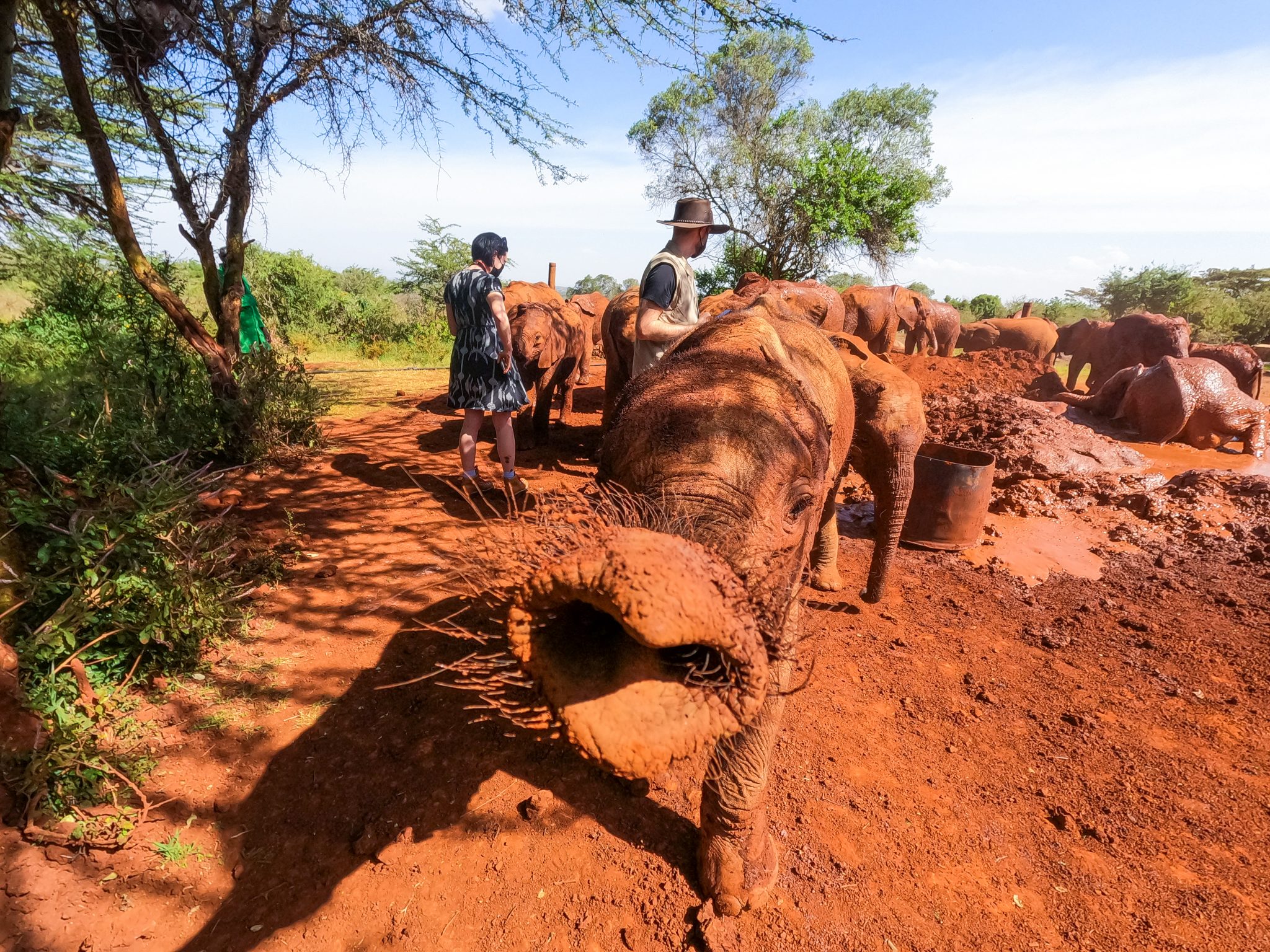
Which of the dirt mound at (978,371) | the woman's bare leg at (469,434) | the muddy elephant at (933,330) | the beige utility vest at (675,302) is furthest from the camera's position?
the muddy elephant at (933,330)

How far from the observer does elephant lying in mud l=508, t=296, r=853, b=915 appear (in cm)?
126

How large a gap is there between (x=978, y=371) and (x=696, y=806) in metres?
19.1

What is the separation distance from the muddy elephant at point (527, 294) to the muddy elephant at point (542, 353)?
1.08 m

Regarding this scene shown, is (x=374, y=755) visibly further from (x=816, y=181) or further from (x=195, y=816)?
(x=816, y=181)

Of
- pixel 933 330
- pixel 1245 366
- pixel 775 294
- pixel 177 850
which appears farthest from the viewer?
pixel 933 330

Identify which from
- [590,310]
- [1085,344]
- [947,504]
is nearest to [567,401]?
[590,310]

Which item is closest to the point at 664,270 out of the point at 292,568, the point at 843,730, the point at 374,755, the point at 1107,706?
the point at 843,730

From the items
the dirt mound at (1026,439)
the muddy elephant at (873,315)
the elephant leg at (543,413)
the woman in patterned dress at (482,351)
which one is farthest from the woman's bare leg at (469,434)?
the muddy elephant at (873,315)

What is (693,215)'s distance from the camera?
4.38 meters

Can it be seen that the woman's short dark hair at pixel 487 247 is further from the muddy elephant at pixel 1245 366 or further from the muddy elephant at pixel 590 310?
the muddy elephant at pixel 1245 366

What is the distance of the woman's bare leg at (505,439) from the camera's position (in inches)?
254

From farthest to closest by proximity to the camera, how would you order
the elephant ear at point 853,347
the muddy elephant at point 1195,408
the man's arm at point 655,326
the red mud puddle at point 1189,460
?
the muddy elephant at point 1195,408, the red mud puddle at point 1189,460, the elephant ear at point 853,347, the man's arm at point 655,326

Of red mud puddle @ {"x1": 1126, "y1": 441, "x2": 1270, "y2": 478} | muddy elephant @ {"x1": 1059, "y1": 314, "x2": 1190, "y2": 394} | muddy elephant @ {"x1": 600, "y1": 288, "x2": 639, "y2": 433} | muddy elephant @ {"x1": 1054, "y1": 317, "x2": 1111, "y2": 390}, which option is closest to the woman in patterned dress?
muddy elephant @ {"x1": 600, "y1": 288, "x2": 639, "y2": 433}

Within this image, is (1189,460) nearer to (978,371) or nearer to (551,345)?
(978,371)
